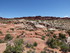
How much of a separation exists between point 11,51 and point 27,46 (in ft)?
8.56

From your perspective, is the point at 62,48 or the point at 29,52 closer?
the point at 29,52

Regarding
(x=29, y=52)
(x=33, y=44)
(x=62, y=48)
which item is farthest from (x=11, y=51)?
(x=62, y=48)

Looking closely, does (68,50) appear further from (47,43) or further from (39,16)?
(39,16)

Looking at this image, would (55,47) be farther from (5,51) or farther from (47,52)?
(5,51)

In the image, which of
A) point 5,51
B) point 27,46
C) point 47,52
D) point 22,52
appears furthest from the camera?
point 27,46

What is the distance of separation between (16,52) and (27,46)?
2459 mm

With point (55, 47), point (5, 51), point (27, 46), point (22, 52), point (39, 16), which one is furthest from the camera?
point (39, 16)

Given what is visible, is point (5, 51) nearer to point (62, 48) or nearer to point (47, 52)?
point (47, 52)

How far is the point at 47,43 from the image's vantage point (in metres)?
14.9

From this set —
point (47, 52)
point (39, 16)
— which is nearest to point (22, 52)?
point (47, 52)

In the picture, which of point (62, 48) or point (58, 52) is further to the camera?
point (62, 48)

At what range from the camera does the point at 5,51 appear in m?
10.4

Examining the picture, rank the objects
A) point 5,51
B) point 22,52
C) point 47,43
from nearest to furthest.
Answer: point 5,51 → point 22,52 → point 47,43

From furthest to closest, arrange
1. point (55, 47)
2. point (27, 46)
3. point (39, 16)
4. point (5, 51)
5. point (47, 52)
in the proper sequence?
point (39, 16)
point (55, 47)
point (27, 46)
point (47, 52)
point (5, 51)
